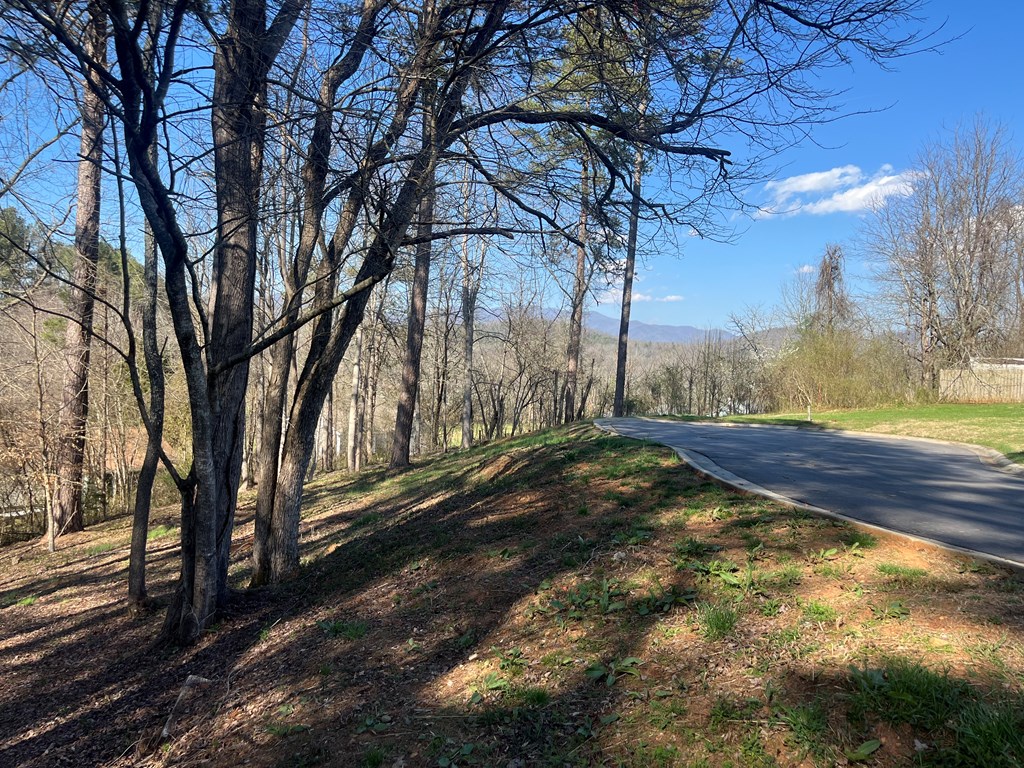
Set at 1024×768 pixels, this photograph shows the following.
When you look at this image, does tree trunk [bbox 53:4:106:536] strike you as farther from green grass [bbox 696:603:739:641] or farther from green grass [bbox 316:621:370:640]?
green grass [bbox 696:603:739:641]

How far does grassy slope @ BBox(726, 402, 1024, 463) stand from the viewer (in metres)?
12.0

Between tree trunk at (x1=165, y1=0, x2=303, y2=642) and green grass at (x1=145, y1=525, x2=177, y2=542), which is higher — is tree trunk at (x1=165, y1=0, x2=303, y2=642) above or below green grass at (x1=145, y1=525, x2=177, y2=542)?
above

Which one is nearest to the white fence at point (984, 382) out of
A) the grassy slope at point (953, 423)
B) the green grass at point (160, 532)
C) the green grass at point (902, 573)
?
the grassy slope at point (953, 423)

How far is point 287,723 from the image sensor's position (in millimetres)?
3797

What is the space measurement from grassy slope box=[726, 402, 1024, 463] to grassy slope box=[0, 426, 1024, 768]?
7.70m

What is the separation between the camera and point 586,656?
3766 millimetres

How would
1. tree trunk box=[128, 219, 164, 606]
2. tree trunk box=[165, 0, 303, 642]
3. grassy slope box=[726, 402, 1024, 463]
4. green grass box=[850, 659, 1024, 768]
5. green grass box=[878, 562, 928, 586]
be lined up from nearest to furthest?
green grass box=[850, 659, 1024, 768], green grass box=[878, 562, 928, 586], tree trunk box=[165, 0, 303, 642], tree trunk box=[128, 219, 164, 606], grassy slope box=[726, 402, 1024, 463]

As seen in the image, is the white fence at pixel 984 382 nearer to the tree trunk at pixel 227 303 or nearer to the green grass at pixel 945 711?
the green grass at pixel 945 711

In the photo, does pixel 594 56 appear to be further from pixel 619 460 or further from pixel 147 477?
pixel 147 477

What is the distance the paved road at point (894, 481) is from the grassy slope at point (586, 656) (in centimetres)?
75

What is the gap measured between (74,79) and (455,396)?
31806 mm


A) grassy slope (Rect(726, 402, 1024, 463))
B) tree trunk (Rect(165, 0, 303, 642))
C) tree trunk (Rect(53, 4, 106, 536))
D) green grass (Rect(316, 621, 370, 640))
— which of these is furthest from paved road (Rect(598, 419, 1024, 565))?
tree trunk (Rect(53, 4, 106, 536))

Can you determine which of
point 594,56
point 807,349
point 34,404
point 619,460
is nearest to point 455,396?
point 807,349

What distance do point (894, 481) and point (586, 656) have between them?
5415mm
